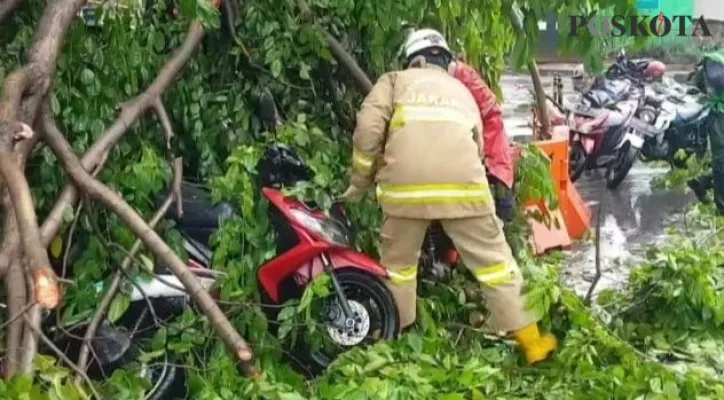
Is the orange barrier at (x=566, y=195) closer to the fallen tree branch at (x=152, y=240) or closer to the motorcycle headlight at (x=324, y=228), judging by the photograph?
the motorcycle headlight at (x=324, y=228)

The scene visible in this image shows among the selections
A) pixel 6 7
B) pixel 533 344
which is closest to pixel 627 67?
pixel 533 344

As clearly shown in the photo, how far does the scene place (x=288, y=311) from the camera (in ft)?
11.7

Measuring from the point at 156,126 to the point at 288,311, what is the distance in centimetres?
107

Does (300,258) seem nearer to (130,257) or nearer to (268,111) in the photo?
(130,257)

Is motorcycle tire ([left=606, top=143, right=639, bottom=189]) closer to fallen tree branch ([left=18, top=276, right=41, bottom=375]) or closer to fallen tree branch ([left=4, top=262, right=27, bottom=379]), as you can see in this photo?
fallen tree branch ([left=4, top=262, right=27, bottom=379])

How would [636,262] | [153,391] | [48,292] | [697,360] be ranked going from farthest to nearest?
[636,262], [697,360], [153,391], [48,292]

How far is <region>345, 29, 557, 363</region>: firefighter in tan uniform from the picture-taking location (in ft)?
12.1

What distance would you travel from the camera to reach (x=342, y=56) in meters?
4.39

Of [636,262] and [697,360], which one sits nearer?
[697,360]

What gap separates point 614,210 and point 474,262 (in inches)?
158

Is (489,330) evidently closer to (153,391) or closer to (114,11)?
(153,391)

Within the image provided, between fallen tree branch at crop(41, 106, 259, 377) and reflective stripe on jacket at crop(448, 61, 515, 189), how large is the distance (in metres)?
1.39

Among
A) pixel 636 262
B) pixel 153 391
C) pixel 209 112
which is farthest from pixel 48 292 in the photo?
pixel 636 262

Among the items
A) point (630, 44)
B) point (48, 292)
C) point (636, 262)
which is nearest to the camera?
point (48, 292)
